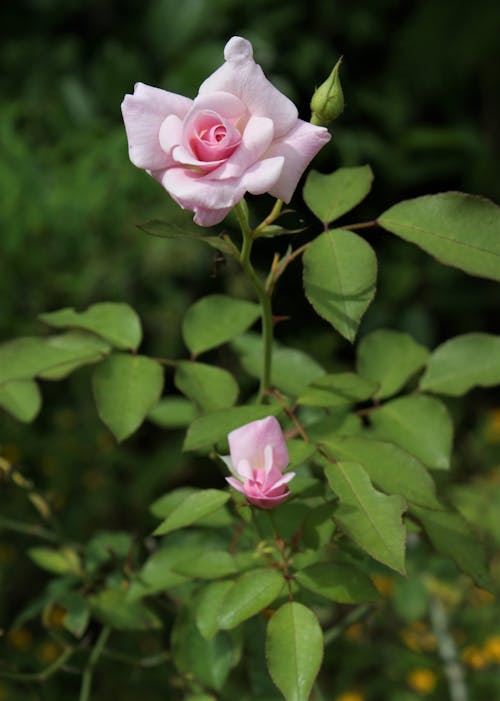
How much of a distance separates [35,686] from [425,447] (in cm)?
48

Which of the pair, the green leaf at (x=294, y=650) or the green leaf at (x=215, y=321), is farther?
the green leaf at (x=215, y=321)

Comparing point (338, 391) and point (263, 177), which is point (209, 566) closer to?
point (338, 391)

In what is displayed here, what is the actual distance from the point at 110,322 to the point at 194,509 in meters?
0.21

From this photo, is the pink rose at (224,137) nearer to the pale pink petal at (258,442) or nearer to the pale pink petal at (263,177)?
the pale pink petal at (263,177)

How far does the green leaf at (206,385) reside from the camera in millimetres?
805

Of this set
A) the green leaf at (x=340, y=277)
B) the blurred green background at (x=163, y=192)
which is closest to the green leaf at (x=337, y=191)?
the green leaf at (x=340, y=277)

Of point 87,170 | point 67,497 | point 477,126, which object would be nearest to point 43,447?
point 67,497

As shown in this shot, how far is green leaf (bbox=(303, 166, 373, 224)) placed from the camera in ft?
2.48

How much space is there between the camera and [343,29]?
309cm

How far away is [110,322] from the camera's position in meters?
0.83

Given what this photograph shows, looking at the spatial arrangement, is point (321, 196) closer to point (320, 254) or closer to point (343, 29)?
point (320, 254)

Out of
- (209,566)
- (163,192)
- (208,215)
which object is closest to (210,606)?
(209,566)

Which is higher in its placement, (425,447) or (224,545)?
(425,447)

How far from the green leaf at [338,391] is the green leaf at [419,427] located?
0.16ft
